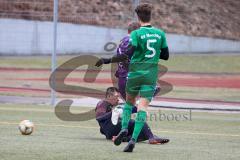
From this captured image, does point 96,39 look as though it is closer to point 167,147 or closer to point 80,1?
point 80,1

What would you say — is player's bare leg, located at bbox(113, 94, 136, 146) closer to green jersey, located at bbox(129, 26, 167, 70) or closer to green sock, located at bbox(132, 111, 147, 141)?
green sock, located at bbox(132, 111, 147, 141)

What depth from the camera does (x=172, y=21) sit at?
41531 millimetres

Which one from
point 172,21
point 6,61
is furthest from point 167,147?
point 172,21

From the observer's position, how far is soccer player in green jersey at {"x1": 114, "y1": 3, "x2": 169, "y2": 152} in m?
10.6

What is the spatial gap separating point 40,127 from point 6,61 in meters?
24.5

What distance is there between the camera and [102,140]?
1201 cm

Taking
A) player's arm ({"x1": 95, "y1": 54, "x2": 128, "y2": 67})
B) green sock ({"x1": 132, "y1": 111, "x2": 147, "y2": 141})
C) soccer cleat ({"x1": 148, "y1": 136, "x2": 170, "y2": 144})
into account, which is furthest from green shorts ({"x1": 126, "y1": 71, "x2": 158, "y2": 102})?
soccer cleat ({"x1": 148, "y1": 136, "x2": 170, "y2": 144})

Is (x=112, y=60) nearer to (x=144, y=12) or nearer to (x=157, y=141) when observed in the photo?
(x=144, y=12)

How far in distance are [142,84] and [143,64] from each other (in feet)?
0.95

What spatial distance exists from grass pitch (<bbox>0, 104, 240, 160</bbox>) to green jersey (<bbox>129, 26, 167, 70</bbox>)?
4.18ft

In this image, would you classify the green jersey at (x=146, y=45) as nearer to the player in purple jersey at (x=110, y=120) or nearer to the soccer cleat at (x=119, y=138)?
the soccer cleat at (x=119, y=138)

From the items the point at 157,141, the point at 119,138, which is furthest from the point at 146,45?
the point at 157,141

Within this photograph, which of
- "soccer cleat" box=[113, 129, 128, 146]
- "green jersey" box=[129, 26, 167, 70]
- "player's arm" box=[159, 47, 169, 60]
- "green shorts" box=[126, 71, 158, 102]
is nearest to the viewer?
"soccer cleat" box=[113, 129, 128, 146]

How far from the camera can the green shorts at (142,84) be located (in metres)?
10.7
